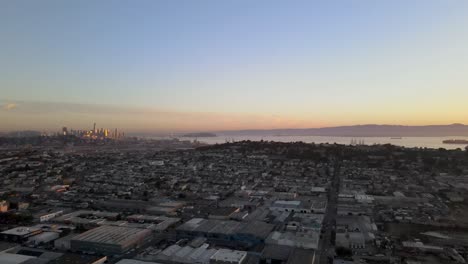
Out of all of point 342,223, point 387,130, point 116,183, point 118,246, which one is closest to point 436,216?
point 342,223

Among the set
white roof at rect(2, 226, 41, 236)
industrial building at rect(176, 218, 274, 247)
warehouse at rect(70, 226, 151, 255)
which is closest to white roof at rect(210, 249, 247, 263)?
industrial building at rect(176, 218, 274, 247)

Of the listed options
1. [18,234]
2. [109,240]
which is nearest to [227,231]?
[109,240]

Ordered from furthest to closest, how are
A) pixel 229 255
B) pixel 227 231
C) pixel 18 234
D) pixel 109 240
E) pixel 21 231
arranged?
pixel 227 231
pixel 21 231
pixel 18 234
pixel 109 240
pixel 229 255

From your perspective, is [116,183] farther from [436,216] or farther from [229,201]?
[436,216]

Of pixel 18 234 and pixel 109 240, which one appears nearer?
pixel 109 240

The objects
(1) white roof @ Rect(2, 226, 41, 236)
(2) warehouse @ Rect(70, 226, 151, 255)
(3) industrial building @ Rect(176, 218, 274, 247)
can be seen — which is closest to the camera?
(2) warehouse @ Rect(70, 226, 151, 255)

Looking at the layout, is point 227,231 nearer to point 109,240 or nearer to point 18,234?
point 109,240

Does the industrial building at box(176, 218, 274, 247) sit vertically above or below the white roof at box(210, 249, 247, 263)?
below

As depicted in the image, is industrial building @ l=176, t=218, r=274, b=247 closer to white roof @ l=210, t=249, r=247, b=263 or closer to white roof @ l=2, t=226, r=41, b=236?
white roof @ l=210, t=249, r=247, b=263

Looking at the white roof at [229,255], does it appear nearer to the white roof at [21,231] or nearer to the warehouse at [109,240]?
the warehouse at [109,240]

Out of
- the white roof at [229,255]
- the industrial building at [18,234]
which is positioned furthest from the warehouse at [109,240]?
the white roof at [229,255]
